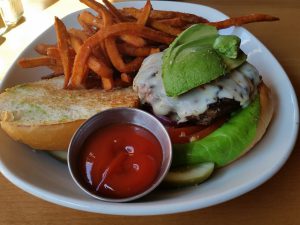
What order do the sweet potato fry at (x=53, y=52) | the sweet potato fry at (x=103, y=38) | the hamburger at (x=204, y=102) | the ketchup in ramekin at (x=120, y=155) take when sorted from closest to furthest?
the ketchup in ramekin at (x=120, y=155) < the hamburger at (x=204, y=102) < the sweet potato fry at (x=103, y=38) < the sweet potato fry at (x=53, y=52)

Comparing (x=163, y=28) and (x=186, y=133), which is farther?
(x=163, y=28)

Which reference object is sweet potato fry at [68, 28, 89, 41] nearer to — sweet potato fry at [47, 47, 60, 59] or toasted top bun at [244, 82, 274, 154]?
sweet potato fry at [47, 47, 60, 59]

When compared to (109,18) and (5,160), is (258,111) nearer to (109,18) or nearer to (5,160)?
(109,18)

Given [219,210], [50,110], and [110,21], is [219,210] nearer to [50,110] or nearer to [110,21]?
[50,110]

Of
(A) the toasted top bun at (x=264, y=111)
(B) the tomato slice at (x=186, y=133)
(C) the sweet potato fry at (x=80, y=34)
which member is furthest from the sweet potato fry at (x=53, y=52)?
(A) the toasted top bun at (x=264, y=111)

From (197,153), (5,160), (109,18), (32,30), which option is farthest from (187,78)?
(32,30)

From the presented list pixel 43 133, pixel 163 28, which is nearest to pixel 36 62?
pixel 43 133

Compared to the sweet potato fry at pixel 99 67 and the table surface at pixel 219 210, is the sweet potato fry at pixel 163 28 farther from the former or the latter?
the table surface at pixel 219 210
